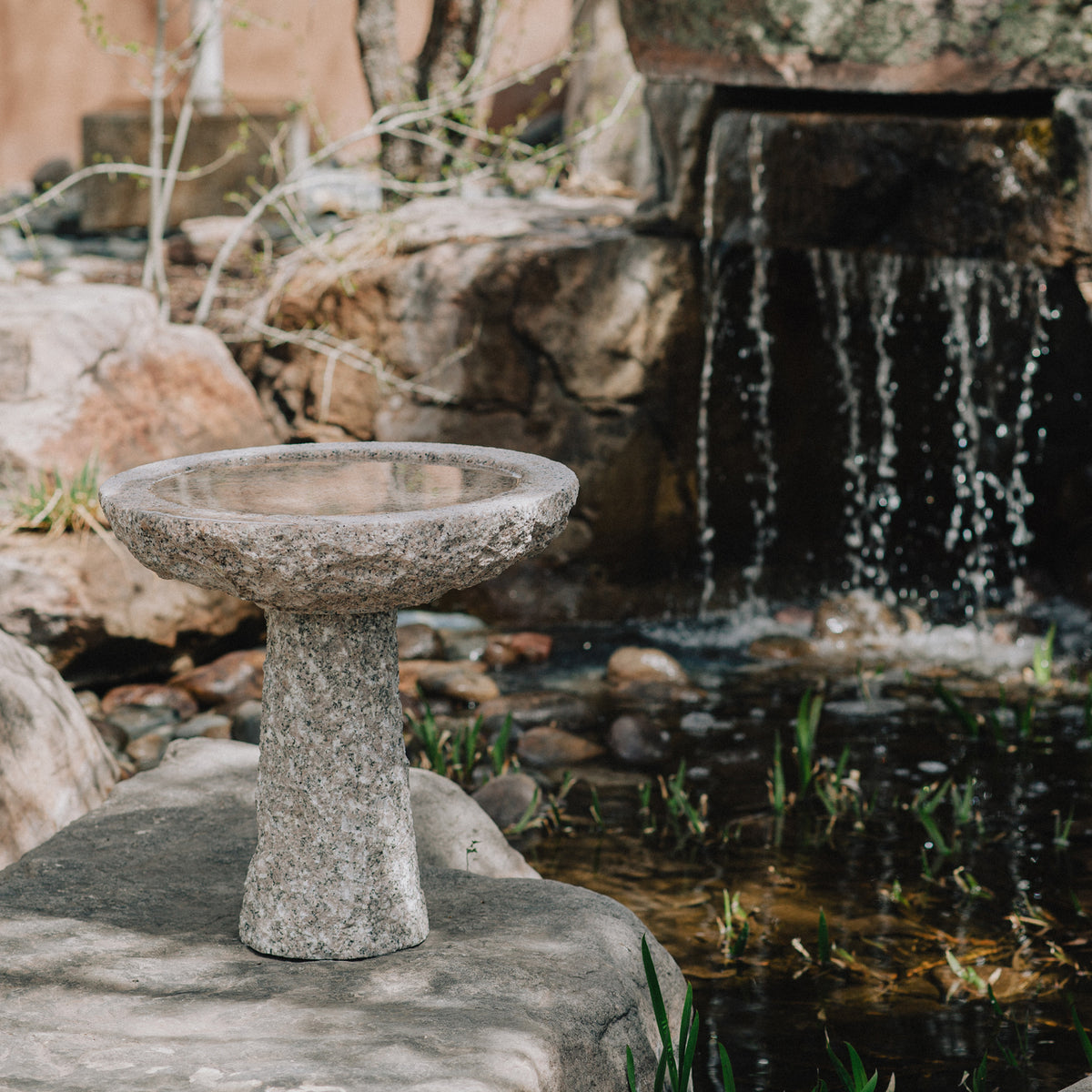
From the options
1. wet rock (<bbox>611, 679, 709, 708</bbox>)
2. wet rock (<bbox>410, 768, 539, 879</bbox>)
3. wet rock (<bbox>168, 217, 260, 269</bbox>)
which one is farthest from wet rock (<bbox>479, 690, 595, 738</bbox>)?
wet rock (<bbox>168, 217, 260, 269</bbox>)

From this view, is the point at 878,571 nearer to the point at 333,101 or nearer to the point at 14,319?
the point at 14,319

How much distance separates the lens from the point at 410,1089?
2.01 metres

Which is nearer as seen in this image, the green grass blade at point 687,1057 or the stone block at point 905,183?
the green grass blade at point 687,1057

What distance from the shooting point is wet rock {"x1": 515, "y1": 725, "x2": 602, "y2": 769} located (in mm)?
4789

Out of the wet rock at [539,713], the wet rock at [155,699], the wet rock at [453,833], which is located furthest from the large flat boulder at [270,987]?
the wet rock at [155,699]

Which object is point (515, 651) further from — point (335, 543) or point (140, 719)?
point (335, 543)

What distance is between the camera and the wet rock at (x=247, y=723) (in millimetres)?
4887

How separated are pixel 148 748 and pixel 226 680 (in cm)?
72

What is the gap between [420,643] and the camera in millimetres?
5855

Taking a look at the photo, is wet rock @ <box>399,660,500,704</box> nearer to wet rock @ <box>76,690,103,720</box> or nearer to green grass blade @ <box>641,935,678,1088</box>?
wet rock @ <box>76,690,103,720</box>

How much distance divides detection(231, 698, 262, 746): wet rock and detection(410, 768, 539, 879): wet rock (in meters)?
1.48

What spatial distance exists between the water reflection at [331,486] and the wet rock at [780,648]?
10.9 feet

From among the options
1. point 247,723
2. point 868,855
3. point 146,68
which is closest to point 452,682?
point 247,723

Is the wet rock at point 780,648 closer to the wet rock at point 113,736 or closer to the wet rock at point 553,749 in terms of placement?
the wet rock at point 553,749
